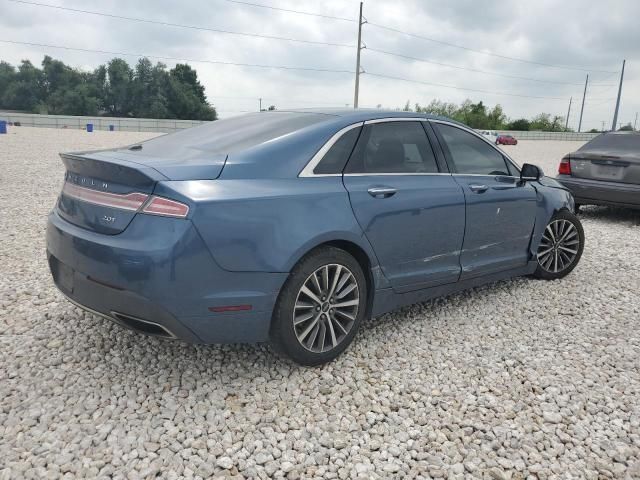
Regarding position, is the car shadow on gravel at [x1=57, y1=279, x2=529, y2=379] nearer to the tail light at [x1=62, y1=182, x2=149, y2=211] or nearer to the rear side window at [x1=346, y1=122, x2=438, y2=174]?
the tail light at [x1=62, y1=182, x2=149, y2=211]

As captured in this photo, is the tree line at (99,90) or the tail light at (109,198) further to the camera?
the tree line at (99,90)

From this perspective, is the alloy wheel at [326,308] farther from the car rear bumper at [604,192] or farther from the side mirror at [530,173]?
the car rear bumper at [604,192]

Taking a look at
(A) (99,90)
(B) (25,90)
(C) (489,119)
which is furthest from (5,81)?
(C) (489,119)

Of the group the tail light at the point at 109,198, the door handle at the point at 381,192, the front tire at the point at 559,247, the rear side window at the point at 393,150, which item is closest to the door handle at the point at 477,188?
the rear side window at the point at 393,150

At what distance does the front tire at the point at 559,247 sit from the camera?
498 centimetres

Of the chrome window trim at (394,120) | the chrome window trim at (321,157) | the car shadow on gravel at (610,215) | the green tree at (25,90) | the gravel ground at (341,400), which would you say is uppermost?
the green tree at (25,90)

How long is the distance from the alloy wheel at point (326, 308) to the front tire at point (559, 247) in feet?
8.43

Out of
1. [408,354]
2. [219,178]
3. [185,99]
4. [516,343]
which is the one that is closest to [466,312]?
[516,343]

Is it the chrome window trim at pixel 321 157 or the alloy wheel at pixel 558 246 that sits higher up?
the chrome window trim at pixel 321 157

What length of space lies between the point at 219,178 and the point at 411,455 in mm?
1689

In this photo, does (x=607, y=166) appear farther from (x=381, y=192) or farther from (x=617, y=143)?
(x=381, y=192)

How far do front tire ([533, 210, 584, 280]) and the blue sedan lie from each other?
3.68 feet

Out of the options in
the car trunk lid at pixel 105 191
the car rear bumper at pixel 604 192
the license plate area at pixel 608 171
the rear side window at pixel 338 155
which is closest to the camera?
the car trunk lid at pixel 105 191

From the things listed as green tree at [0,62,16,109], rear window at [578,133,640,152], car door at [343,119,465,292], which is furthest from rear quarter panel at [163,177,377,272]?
green tree at [0,62,16,109]
